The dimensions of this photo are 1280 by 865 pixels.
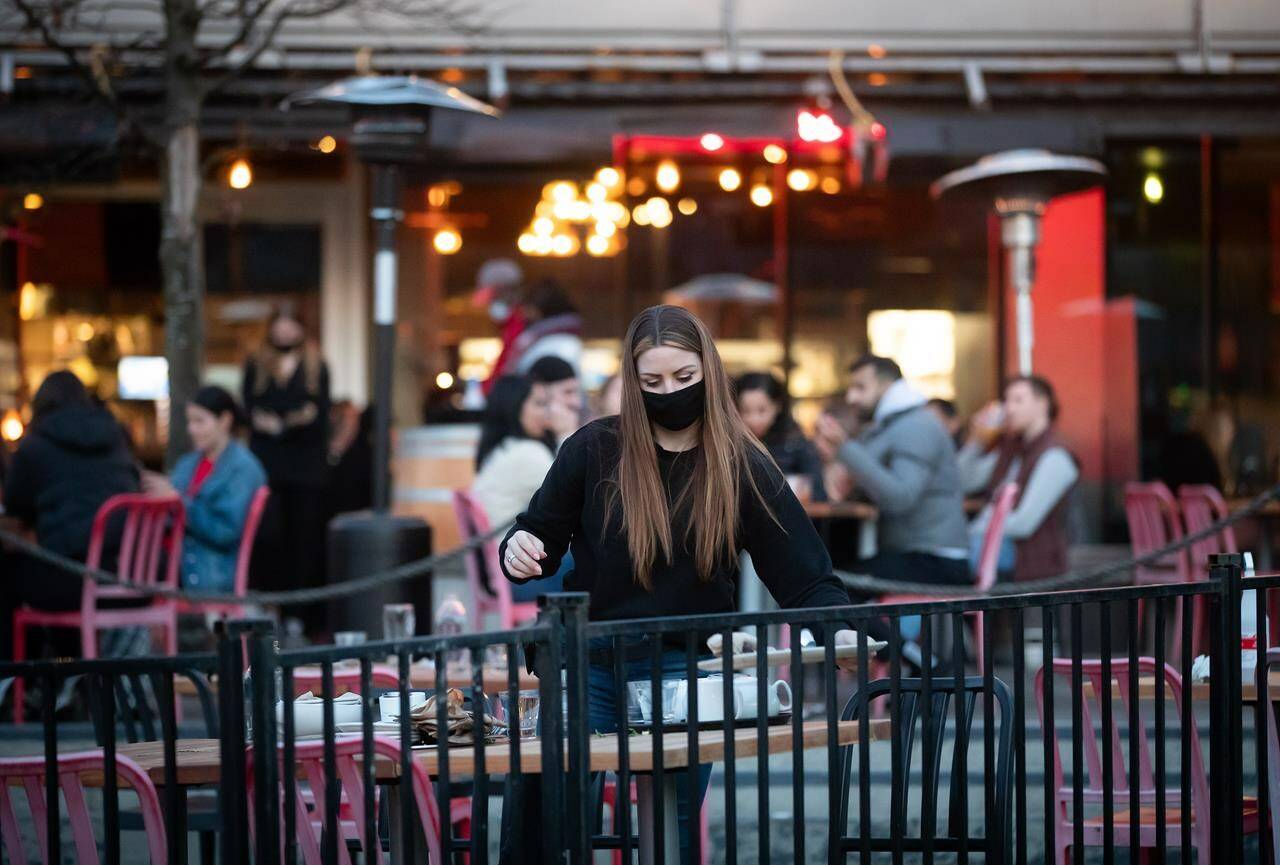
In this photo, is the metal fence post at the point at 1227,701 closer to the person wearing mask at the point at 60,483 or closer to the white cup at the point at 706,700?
the white cup at the point at 706,700

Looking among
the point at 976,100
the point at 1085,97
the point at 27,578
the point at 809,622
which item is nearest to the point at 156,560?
the point at 27,578

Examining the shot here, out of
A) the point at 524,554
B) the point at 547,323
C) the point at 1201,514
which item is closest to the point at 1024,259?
the point at 1201,514

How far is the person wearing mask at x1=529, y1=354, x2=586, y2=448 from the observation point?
8102 millimetres

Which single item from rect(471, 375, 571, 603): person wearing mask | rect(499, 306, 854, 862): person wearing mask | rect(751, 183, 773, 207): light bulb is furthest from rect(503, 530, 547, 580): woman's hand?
rect(751, 183, 773, 207): light bulb

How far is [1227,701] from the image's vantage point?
3.87 m

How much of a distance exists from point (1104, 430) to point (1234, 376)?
1.04 meters

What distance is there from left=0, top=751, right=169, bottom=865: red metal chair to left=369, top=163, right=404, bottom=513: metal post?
→ 482 centimetres

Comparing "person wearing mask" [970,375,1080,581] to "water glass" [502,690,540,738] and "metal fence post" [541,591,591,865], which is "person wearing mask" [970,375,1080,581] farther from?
"metal fence post" [541,591,591,865]

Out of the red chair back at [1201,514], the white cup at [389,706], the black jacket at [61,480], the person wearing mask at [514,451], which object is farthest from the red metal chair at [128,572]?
the red chair back at [1201,514]

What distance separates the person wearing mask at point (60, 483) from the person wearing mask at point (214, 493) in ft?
1.60

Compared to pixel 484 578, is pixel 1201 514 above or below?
above

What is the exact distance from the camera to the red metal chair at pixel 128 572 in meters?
7.63

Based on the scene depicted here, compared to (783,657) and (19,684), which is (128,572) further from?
(783,657)

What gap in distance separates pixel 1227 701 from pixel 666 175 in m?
9.27
